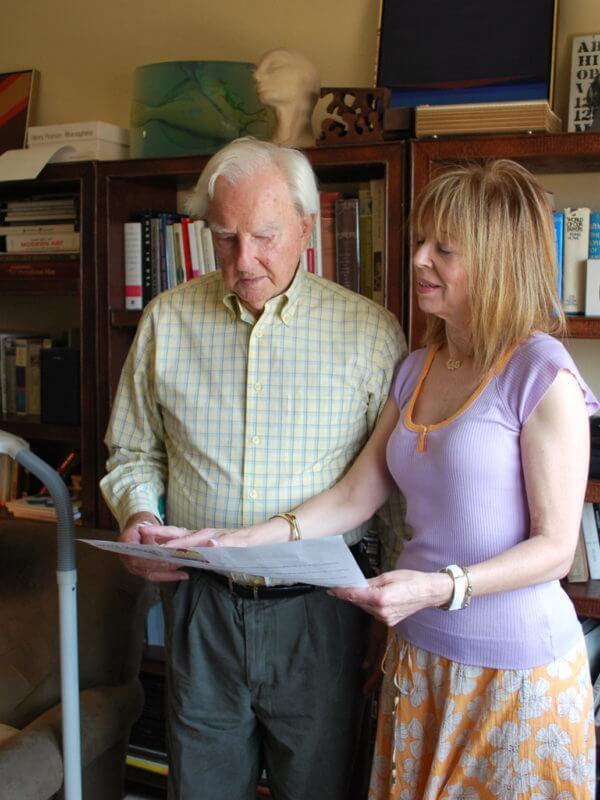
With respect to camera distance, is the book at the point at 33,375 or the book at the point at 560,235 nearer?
the book at the point at 560,235

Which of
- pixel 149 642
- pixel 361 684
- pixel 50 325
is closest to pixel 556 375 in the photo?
pixel 361 684

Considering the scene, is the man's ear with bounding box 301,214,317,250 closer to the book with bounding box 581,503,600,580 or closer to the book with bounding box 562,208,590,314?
the book with bounding box 562,208,590,314

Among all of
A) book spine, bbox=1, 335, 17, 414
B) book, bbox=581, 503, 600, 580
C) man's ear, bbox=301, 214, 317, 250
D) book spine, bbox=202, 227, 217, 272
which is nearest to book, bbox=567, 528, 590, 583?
book, bbox=581, 503, 600, 580

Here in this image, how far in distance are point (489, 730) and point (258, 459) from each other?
58 cm

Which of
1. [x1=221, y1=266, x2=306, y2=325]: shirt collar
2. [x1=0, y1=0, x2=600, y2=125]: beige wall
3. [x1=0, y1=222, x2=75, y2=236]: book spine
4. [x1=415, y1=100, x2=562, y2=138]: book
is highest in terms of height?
[x1=0, y1=0, x2=600, y2=125]: beige wall

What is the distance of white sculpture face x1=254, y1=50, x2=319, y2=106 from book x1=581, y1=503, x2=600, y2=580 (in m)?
1.19

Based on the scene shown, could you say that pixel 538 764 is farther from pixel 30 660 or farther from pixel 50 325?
pixel 50 325

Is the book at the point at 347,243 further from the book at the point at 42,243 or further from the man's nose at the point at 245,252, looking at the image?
the book at the point at 42,243

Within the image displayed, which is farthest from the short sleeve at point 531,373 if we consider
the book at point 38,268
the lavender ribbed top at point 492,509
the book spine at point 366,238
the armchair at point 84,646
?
the book at point 38,268

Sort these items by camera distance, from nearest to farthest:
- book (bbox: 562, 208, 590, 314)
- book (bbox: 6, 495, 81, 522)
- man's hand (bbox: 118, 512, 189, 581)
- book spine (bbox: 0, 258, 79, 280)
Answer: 1. man's hand (bbox: 118, 512, 189, 581)
2. book (bbox: 562, 208, 590, 314)
3. book spine (bbox: 0, 258, 79, 280)
4. book (bbox: 6, 495, 81, 522)

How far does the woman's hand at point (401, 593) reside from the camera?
1.19m

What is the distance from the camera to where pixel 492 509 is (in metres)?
1.28

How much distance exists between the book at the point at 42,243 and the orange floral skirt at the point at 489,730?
1.56 m

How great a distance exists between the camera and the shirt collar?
5.11ft
